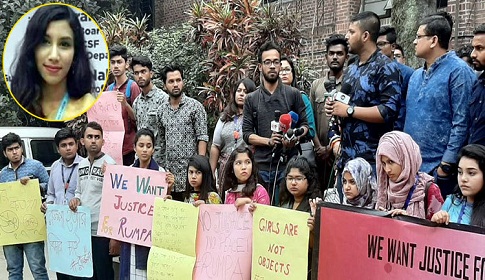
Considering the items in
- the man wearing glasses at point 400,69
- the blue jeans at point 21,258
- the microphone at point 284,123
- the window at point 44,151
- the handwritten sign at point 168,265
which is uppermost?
the man wearing glasses at point 400,69

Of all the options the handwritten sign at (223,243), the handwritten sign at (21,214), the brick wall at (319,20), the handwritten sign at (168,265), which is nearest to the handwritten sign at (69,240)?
the handwritten sign at (21,214)

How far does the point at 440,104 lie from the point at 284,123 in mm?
1199

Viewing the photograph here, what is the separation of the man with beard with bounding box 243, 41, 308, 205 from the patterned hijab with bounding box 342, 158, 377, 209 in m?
1.26

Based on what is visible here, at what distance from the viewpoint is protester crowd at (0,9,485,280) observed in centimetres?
344

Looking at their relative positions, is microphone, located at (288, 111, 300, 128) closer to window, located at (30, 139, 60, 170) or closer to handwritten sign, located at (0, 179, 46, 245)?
handwritten sign, located at (0, 179, 46, 245)

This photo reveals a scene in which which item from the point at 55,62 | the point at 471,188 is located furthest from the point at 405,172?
the point at 55,62

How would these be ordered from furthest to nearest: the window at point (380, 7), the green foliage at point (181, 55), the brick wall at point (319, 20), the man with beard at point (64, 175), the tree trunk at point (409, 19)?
the brick wall at point (319, 20), the green foliage at point (181, 55), the window at point (380, 7), the tree trunk at point (409, 19), the man with beard at point (64, 175)

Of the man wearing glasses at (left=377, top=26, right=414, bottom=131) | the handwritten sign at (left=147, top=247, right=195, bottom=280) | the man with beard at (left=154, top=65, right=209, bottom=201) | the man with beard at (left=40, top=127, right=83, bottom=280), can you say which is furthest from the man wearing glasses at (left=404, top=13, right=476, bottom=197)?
the man with beard at (left=40, top=127, right=83, bottom=280)

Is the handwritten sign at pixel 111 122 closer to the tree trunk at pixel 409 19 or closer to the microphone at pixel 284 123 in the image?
the microphone at pixel 284 123

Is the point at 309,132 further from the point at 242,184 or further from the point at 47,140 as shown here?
the point at 47,140

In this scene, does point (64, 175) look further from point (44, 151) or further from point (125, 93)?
point (44, 151)

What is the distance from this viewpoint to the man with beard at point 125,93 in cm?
624

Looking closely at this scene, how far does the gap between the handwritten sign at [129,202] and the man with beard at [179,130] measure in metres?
0.63

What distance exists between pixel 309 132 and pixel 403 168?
176 centimetres
